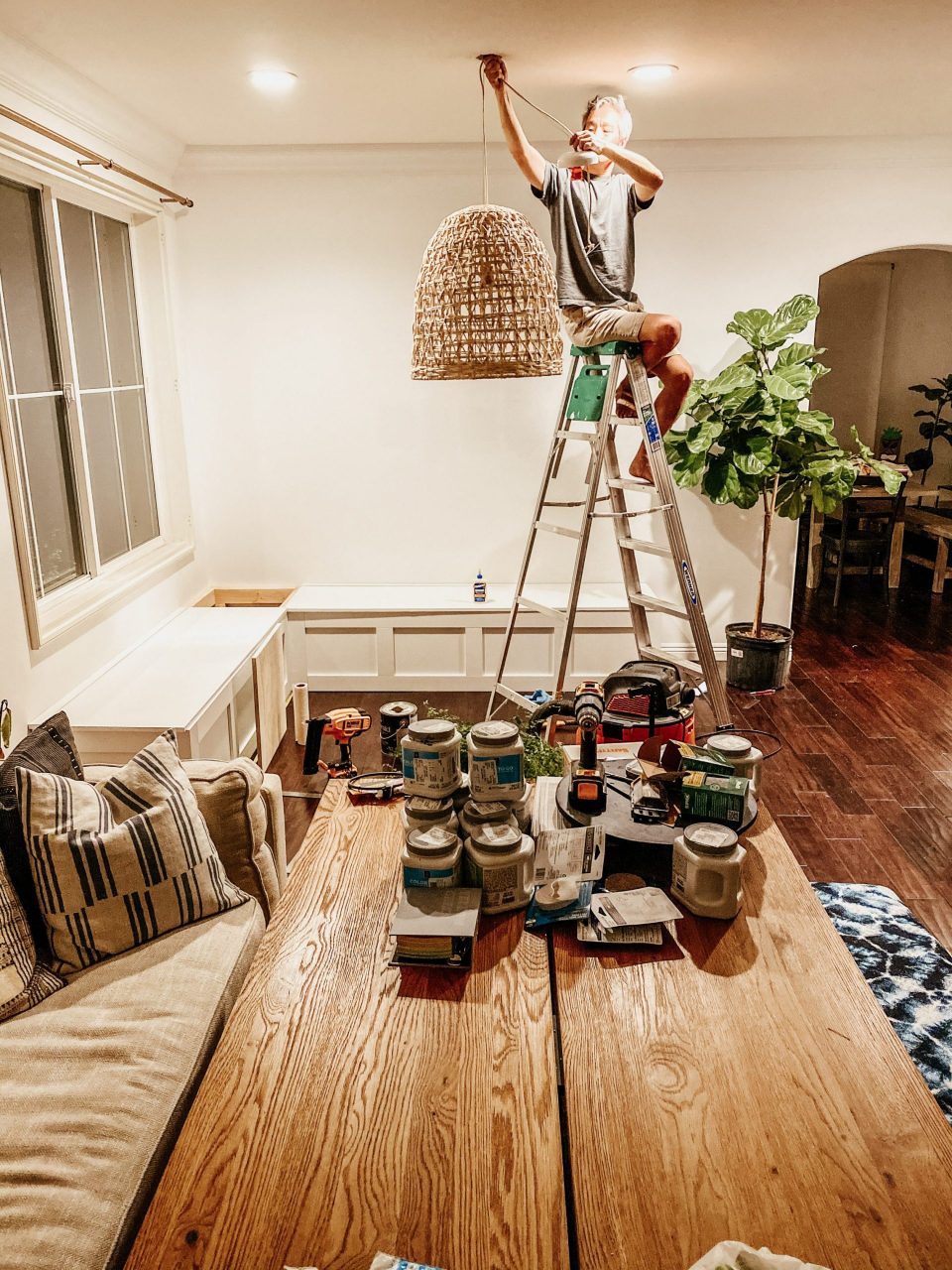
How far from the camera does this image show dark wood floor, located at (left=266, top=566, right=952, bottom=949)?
3178 mm

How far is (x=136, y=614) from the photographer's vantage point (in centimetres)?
404

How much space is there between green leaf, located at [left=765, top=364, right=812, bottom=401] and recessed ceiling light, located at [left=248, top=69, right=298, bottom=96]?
7.56 ft

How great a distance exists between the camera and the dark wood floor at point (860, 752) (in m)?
3.18

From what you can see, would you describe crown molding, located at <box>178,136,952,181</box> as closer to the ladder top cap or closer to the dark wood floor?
the ladder top cap

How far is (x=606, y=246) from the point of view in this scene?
11.8ft

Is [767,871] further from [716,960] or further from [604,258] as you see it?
[604,258]

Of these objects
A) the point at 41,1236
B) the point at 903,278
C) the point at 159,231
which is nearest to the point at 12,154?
the point at 159,231

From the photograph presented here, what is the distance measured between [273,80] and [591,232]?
4.09 ft

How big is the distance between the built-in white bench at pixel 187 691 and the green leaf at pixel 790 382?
2479 millimetres

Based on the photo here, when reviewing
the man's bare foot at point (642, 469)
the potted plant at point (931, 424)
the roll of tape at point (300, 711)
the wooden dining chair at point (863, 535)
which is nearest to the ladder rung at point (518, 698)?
the roll of tape at point (300, 711)

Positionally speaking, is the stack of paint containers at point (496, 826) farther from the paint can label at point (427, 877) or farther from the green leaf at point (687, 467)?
the green leaf at point (687, 467)

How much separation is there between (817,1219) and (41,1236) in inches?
42.1

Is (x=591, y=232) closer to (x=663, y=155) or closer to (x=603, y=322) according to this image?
(x=603, y=322)

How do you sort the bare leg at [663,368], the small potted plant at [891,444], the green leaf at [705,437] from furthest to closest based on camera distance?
the small potted plant at [891,444]
the green leaf at [705,437]
the bare leg at [663,368]
